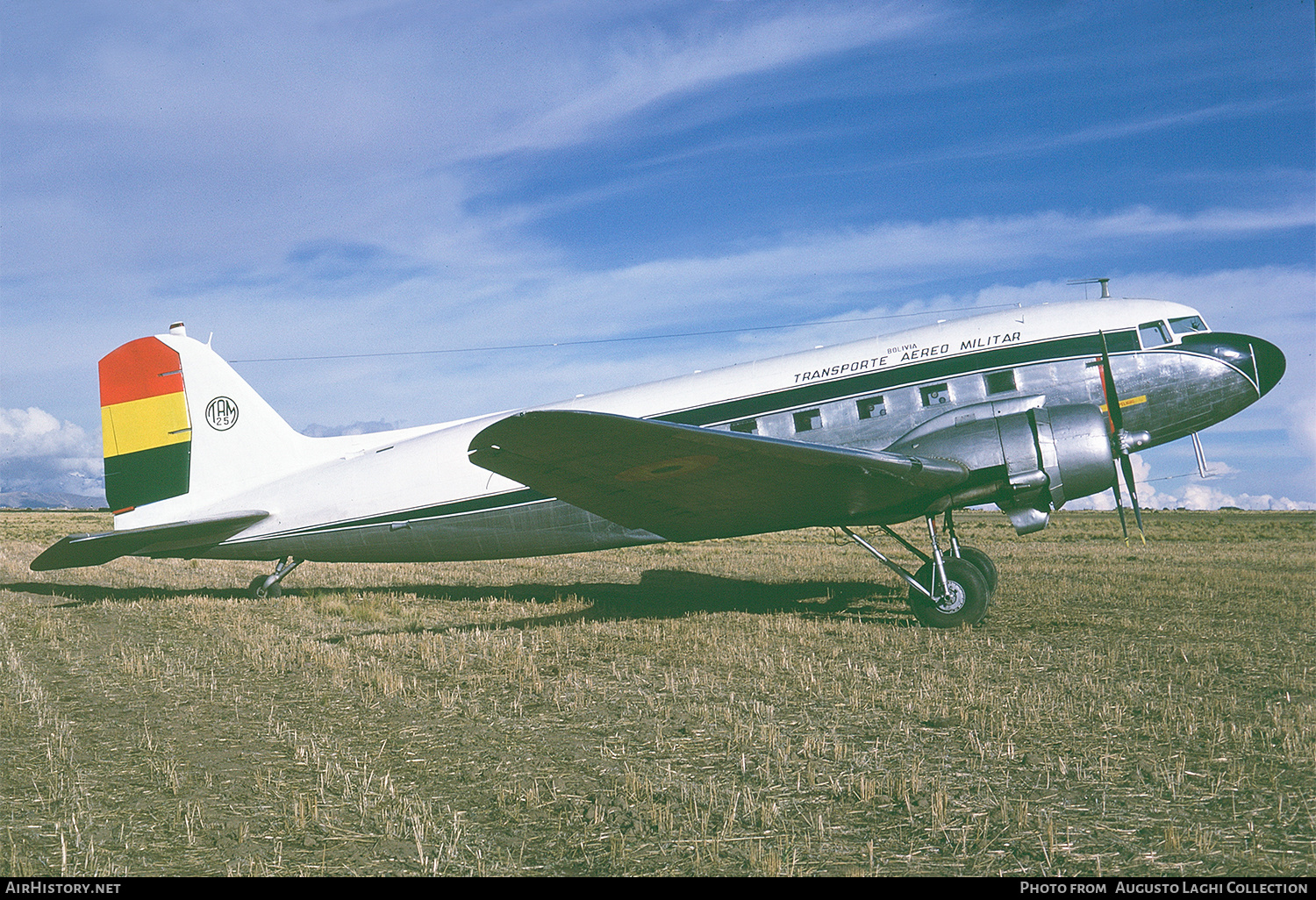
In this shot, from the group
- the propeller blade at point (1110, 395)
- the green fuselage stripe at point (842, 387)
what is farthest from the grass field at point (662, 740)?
the propeller blade at point (1110, 395)

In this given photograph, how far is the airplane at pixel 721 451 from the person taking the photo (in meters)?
9.83

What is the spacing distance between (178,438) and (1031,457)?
14346 mm

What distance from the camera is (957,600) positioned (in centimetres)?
1046

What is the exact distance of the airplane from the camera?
9828 millimetres

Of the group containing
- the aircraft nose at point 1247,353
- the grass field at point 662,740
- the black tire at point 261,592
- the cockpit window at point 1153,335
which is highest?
the cockpit window at point 1153,335

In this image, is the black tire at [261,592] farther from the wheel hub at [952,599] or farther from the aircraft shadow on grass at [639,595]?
the wheel hub at [952,599]

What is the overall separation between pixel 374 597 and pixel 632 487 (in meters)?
6.67

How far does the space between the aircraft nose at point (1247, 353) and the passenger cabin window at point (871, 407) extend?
4.30m

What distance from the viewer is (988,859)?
3.92 metres

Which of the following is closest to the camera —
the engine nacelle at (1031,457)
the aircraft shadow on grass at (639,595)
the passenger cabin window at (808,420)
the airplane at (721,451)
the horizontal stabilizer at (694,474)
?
the horizontal stabilizer at (694,474)

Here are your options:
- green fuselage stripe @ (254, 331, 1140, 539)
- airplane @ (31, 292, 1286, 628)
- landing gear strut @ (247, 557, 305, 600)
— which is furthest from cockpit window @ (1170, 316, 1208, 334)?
landing gear strut @ (247, 557, 305, 600)

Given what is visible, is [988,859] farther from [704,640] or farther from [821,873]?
[704,640]

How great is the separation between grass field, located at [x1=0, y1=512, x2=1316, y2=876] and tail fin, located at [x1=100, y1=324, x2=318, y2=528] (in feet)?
7.62
